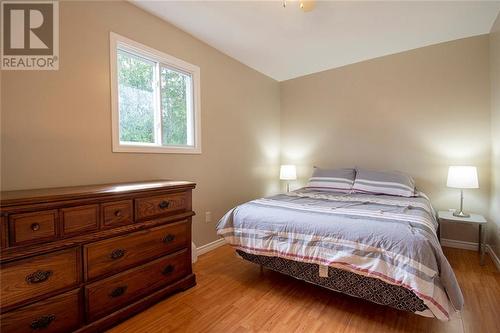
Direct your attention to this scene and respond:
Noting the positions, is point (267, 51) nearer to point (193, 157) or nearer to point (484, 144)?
point (193, 157)

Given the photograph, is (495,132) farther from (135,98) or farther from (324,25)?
(135,98)

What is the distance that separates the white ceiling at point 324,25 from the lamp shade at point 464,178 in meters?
1.52

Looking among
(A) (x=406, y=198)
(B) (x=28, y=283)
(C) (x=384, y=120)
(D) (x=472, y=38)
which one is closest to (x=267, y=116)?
(C) (x=384, y=120)

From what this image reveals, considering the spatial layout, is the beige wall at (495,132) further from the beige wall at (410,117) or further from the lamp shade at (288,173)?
the lamp shade at (288,173)

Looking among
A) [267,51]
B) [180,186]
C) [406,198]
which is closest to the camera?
[180,186]

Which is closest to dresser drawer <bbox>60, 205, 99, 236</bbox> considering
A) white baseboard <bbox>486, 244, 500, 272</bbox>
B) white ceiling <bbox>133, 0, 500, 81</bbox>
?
white ceiling <bbox>133, 0, 500, 81</bbox>

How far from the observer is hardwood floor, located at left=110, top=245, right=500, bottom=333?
1.54 meters

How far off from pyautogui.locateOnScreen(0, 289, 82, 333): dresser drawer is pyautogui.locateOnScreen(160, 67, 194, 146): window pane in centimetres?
150

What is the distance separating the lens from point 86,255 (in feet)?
4.60

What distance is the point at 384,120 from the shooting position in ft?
10.9

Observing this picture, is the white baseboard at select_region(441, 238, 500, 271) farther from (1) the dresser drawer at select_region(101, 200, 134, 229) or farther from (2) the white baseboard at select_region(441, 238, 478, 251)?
(1) the dresser drawer at select_region(101, 200, 134, 229)

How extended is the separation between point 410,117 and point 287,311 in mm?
2866

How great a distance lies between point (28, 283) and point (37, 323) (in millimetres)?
219
